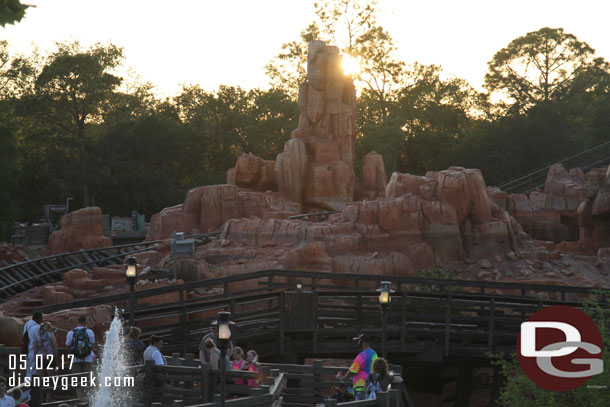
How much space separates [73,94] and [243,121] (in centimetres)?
1184

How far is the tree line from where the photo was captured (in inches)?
2037

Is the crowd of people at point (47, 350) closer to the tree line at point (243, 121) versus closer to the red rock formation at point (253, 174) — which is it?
the red rock formation at point (253, 174)

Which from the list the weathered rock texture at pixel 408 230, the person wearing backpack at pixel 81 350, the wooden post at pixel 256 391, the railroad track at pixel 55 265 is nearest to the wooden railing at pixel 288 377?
the wooden post at pixel 256 391

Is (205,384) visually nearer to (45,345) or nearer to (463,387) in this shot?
(45,345)

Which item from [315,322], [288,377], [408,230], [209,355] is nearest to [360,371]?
[288,377]

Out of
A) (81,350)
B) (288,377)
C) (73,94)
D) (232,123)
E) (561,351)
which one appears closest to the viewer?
(288,377)

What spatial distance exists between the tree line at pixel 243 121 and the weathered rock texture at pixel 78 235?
15073 mm

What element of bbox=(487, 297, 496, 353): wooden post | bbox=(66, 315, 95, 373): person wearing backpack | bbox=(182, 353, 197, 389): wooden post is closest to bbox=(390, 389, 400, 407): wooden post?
bbox=(182, 353, 197, 389): wooden post

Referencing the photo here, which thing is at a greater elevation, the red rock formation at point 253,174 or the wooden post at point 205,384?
the red rock formation at point 253,174

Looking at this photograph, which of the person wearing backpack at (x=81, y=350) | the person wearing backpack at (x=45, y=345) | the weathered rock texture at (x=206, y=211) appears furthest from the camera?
the weathered rock texture at (x=206, y=211)

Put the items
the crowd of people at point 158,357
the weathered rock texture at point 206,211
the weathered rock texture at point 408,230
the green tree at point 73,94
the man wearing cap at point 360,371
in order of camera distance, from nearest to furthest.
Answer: the crowd of people at point 158,357 → the man wearing cap at point 360,371 → the weathered rock texture at point 408,230 → the weathered rock texture at point 206,211 → the green tree at point 73,94

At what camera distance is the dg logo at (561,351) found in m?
13.6

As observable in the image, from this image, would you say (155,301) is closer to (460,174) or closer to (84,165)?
(460,174)

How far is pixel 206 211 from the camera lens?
33031 mm
